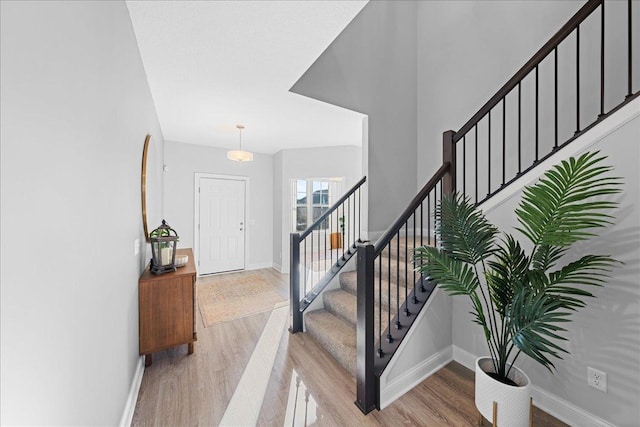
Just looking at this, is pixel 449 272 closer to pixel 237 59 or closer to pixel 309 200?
pixel 237 59

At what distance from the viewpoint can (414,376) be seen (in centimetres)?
192

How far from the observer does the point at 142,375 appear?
203cm

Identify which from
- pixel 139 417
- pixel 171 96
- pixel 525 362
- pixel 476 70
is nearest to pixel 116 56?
pixel 171 96

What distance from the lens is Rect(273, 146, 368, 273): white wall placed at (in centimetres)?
516

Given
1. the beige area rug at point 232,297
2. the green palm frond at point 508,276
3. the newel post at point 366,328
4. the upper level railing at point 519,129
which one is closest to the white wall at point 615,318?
the upper level railing at point 519,129

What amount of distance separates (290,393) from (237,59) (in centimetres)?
270

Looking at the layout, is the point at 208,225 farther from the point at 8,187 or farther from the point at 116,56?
the point at 8,187

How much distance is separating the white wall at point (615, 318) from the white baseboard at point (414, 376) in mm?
707

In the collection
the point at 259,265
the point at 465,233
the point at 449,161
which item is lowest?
the point at 259,265

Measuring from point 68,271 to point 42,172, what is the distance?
356mm

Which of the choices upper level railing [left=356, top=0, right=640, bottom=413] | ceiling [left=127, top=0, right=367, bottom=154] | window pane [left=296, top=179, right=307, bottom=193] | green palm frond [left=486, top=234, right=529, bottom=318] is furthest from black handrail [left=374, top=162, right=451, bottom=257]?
window pane [left=296, top=179, right=307, bottom=193]

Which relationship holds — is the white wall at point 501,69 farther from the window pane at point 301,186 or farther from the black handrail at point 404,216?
the window pane at point 301,186

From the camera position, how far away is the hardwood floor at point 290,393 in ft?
5.33

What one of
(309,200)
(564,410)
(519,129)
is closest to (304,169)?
(309,200)
